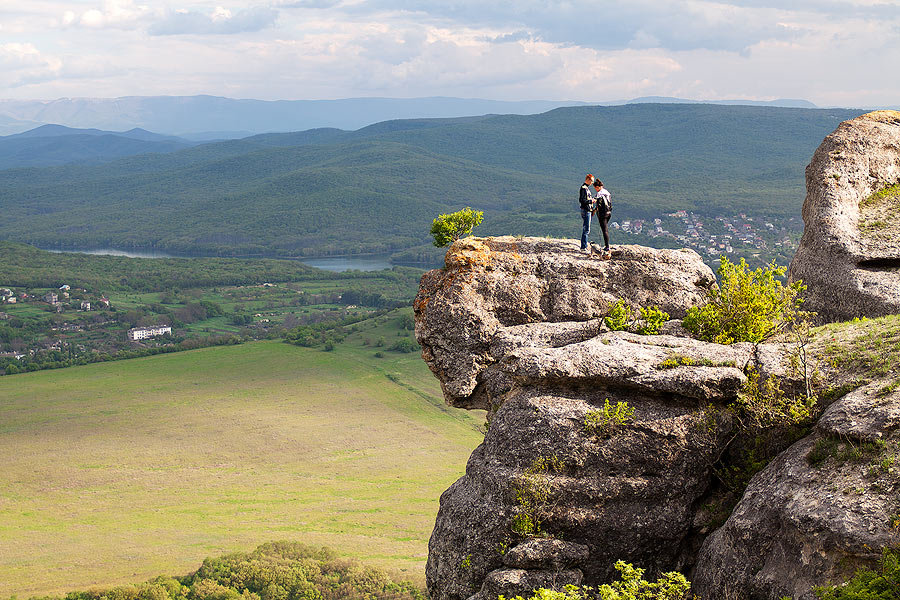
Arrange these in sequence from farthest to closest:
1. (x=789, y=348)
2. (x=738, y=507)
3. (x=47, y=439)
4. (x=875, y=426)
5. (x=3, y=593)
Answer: (x=47, y=439), (x=3, y=593), (x=789, y=348), (x=738, y=507), (x=875, y=426)

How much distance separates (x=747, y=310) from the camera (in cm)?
1955

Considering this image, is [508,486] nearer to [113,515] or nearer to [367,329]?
[113,515]

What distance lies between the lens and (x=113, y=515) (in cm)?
9325

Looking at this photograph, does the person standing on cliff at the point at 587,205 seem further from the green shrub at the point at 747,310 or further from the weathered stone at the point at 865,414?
the weathered stone at the point at 865,414

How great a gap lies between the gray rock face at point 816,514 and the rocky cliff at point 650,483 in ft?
0.09

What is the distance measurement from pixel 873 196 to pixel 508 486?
1774 cm

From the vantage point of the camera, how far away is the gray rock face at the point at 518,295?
74.4 feet

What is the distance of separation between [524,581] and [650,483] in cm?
346

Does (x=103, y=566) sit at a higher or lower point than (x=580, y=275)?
lower

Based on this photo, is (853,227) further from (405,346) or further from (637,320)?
(405,346)

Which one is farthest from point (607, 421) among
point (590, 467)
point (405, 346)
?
point (405, 346)

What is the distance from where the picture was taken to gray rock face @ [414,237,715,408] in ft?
74.4

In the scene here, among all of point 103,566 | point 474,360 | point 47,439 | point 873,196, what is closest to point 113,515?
point 103,566

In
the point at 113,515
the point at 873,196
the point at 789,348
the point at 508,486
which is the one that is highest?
the point at 873,196
